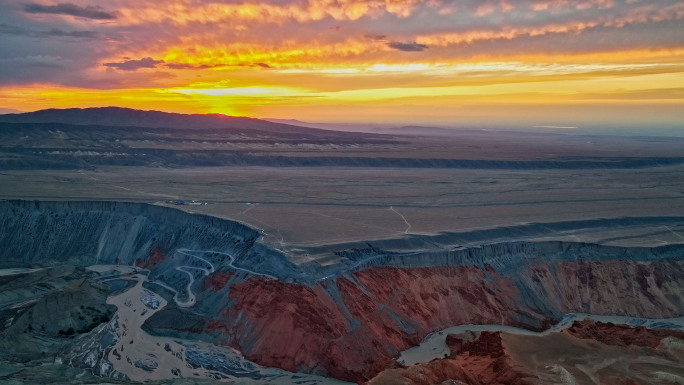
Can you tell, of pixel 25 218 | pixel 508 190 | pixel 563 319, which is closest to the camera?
pixel 563 319

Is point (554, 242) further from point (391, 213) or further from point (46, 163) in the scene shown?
point (46, 163)

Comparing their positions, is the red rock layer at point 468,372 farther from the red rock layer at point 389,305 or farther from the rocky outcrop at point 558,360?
the red rock layer at point 389,305

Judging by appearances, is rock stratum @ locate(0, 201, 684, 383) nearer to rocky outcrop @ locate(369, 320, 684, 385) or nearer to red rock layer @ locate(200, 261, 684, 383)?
red rock layer @ locate(200, 261, 684, 383)

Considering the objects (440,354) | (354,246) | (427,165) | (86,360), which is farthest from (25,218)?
(427,165)

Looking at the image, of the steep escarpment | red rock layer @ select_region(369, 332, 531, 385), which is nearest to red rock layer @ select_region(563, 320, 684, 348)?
red rock layer @ select_region(369, 332, 531, 385)

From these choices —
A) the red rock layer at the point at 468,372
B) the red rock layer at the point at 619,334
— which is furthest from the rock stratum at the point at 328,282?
the red rock layer at the point at 619,334
